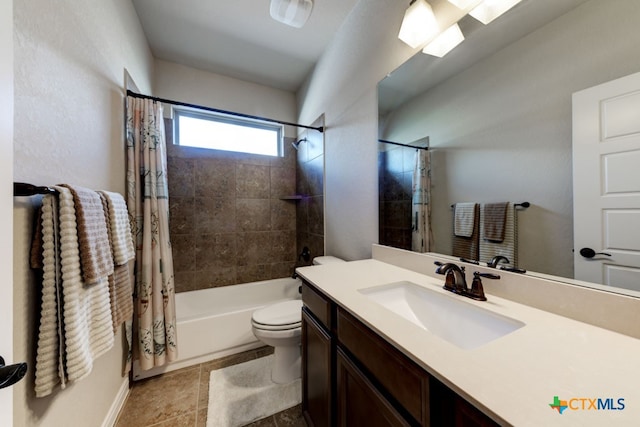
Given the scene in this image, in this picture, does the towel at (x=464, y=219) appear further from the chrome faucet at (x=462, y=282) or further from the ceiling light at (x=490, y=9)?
the ceiling light at (x=490, y=9)

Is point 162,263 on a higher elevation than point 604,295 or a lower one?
lower

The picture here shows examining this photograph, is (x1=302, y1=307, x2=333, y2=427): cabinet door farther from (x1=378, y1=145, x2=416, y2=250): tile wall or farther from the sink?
(x1=378, y1=145, x2=416, y2=250): tile wall

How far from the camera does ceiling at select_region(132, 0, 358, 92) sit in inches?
66.8

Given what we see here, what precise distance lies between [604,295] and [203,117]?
311cm

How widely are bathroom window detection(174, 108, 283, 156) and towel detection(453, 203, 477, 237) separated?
224 cm

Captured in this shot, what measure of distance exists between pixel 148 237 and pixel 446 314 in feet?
6.12

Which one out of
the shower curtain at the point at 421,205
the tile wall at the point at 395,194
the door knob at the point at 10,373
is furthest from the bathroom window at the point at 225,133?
the door knob at the point at 10,373

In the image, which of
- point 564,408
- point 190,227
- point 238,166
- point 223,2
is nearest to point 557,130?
point 564,408

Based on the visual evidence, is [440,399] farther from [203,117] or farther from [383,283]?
[203,117]

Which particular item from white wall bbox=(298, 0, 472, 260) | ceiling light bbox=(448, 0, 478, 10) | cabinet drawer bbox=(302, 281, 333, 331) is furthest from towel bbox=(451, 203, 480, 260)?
ceiling light bbox=(448, 0, 478, 10)

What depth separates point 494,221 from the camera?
93 centimetres

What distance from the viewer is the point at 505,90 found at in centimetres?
89

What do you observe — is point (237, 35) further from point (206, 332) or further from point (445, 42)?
→ point (206, 332)

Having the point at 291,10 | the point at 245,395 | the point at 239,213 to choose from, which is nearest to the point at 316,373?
the point at 245,395
